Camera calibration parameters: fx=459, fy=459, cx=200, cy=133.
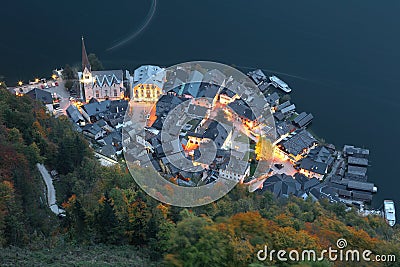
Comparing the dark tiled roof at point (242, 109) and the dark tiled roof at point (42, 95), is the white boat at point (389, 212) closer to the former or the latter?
the dark tiled roof at point (242, 109)

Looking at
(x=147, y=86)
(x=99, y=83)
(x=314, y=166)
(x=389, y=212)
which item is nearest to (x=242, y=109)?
(x=314, y=166)

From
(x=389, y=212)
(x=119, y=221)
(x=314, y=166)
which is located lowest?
(x=119, y=221)

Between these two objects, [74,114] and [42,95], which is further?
[42,95]

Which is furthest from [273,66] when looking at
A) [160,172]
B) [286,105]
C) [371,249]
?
[371,249]

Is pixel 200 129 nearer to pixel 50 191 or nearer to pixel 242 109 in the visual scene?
pixel 242 109

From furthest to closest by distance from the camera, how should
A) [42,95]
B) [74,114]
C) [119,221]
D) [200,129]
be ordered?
[42,95] → [74,114] → [200,129] → [119,221]

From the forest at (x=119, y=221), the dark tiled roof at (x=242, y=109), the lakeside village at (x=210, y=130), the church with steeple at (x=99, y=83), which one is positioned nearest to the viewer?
the forest at (x=119, y=221)

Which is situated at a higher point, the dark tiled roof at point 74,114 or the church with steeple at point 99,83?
the church with steeple at point 99,83

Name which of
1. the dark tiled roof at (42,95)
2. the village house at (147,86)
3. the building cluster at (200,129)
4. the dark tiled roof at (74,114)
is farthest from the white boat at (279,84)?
the dark tiled roof at (42,95)
